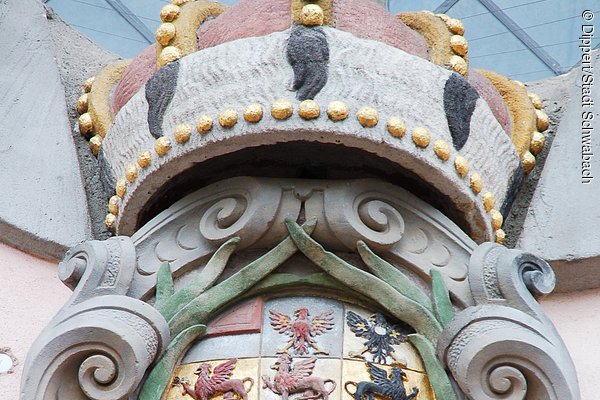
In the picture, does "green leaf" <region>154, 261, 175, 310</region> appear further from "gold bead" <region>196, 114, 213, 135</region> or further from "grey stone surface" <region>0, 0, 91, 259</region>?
"grey stone surface" <region>0, 0, 91, 259</region>

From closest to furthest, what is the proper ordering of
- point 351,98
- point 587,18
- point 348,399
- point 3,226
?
1. point 348,399
2. point 351,98
3. point 3,226
4. point 587,18

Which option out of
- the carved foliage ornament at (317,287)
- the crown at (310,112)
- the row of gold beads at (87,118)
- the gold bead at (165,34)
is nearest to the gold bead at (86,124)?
the row of gold beads at (87,118)

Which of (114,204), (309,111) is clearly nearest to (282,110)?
(309,111)

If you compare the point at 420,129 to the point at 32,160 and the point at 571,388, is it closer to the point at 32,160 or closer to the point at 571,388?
the point at 571,388

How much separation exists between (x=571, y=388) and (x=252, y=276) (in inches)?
18.2

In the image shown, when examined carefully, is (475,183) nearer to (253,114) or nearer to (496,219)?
(496,219)

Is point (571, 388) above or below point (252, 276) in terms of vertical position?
below

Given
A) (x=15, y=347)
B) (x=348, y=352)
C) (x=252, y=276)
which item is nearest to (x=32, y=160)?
(x=15, y=347)

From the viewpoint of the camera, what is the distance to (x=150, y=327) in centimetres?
205

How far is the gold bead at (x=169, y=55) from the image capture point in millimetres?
2295

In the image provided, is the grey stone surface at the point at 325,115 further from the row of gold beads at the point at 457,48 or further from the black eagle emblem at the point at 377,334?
the black eagle emblem at the point at 377,334

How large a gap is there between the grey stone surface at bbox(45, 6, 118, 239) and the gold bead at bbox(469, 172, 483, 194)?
602 millimetres

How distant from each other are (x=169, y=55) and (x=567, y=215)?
0.69m

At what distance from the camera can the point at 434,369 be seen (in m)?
2.06
